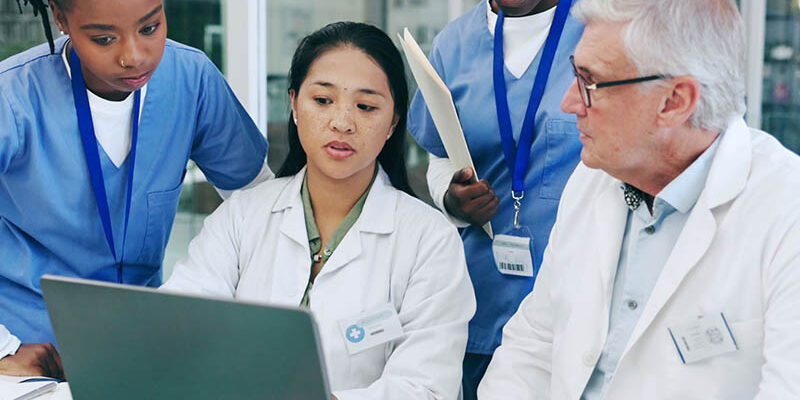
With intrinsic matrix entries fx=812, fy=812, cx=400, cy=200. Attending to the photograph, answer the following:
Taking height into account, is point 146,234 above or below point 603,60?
below

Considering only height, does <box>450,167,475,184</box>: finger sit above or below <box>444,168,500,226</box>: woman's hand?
above

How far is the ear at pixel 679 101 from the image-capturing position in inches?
49.6

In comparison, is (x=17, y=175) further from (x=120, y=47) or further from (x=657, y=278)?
(x=657, y=278)

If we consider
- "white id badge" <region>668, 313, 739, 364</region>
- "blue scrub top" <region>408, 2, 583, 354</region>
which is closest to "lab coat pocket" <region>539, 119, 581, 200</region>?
"blue scrub top" <region>408, 2, 583, 354</region>

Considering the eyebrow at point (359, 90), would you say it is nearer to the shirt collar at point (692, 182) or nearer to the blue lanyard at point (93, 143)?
the blue lanyard at point (93, 143)

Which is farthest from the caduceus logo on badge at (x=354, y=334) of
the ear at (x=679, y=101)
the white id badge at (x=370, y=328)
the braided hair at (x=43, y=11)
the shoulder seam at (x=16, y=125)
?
the braided hair at (x=43, y=11)

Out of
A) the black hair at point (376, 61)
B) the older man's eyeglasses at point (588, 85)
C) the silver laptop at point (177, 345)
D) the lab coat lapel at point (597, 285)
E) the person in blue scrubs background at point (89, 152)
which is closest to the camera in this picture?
the silver laptop at point (177, 345)

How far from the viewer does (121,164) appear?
1.87 meters

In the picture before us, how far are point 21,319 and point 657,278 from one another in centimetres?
137

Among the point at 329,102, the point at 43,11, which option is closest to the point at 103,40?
the point at 43,11

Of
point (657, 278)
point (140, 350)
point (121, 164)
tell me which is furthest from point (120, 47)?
point (657, 278)

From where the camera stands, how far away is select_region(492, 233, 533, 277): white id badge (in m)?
1.85

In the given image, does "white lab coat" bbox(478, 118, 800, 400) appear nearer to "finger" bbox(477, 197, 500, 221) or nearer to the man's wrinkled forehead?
the man's wrinkled forehead

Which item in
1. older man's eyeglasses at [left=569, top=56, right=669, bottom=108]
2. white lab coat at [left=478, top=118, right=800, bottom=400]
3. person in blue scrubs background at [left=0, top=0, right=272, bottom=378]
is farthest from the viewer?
person in blue scrubs background at [left=0, top=0, right=272, bottom=378]
